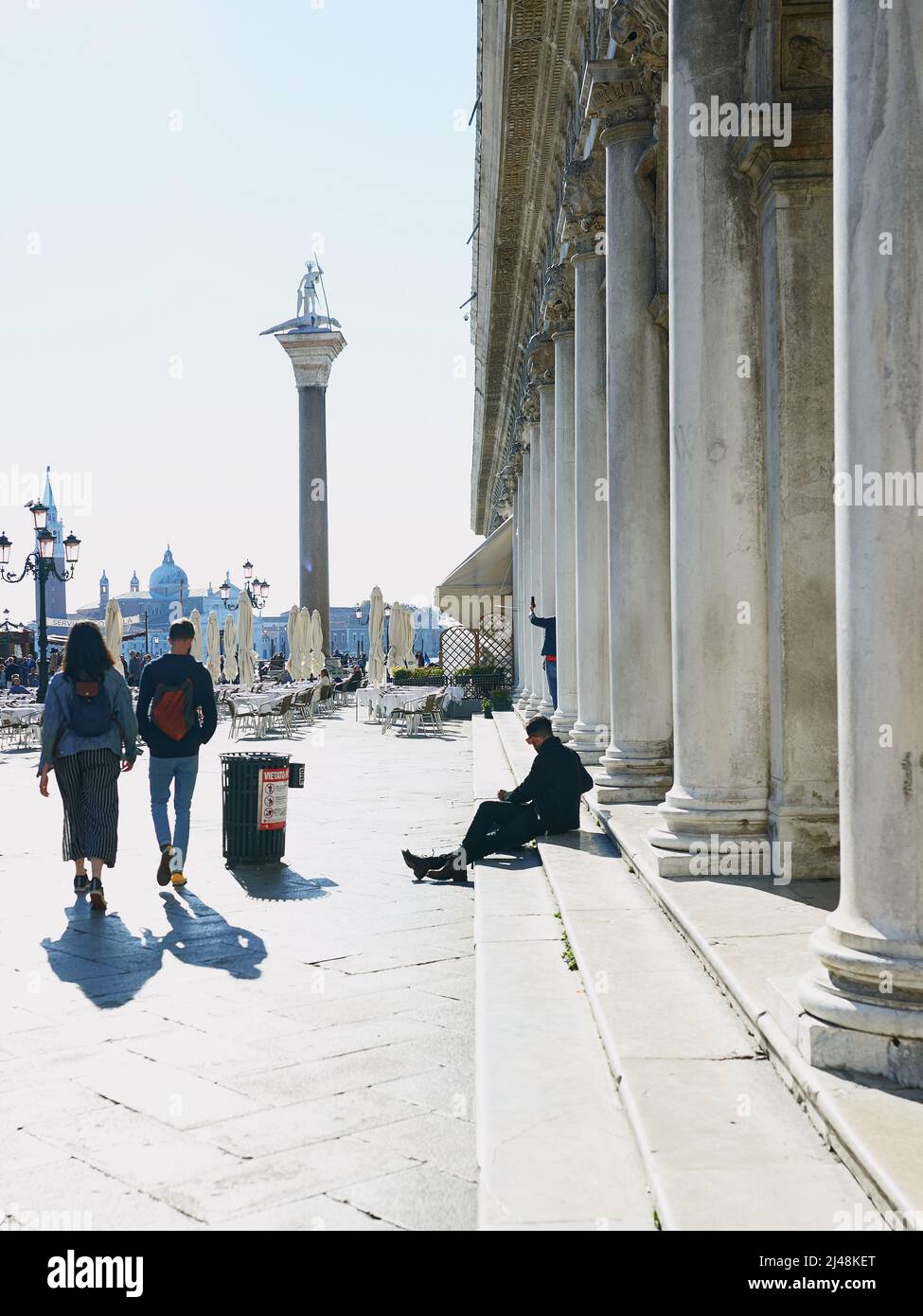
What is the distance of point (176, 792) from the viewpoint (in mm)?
8250

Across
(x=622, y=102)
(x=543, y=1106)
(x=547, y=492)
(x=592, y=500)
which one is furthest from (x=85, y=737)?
(x=547, y=492)

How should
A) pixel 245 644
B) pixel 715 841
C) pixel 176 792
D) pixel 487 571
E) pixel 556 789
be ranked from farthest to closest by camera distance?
pixel 245 644 → pixel 487 571 → pixel 556 789 → pixel 176 792 → pixel 715 841

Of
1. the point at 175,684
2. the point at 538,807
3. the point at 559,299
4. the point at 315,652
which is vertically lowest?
the point at 538,807

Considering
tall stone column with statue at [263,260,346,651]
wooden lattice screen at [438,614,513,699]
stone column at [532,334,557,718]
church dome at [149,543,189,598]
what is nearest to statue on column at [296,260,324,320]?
tall stone column with statue at [263,260,346,651]

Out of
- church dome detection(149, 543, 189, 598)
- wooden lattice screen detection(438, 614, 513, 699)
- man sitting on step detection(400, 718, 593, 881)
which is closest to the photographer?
man sitting on step detection(400, 718, 593, 881)

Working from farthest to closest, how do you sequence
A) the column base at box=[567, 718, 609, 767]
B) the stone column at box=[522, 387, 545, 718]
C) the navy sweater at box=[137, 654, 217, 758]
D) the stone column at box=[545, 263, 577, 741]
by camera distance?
the stone column at box=[522, 387, 545, 718] < the stone column at box=[545, 263, 577, 741] < the column base at box=[567, 718, 609, 767] < the navy sweater at box=[137, 654, 217, 758]

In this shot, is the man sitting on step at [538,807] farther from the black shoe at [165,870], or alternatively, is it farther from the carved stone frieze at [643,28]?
the carved stone frieze at [643,28]

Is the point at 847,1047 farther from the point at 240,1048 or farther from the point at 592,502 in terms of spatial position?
the point at 592,502

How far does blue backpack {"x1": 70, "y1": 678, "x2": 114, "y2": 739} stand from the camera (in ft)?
24.8

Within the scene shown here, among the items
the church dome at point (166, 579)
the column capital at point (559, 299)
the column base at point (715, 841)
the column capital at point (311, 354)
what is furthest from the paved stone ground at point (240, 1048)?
the church dome at point (166, 579)

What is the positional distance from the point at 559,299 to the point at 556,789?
6731mm

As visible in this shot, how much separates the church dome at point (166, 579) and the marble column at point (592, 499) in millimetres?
158761

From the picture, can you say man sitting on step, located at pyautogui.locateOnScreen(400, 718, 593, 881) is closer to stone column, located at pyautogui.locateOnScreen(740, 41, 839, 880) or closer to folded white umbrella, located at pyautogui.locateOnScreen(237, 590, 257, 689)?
stone column, located at pyautogui.locateOnScreen(740, 41, 839, 880)

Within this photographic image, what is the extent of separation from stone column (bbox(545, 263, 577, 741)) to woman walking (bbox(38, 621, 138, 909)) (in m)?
6.45
